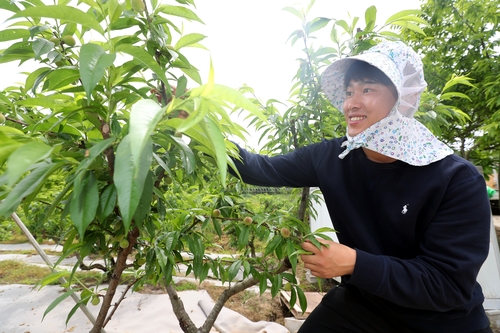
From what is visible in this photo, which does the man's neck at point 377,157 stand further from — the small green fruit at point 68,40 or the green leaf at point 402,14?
the small green fruit at point 68,40

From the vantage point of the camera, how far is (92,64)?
0.48 metres

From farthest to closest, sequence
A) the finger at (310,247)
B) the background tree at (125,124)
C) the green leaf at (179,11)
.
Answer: the finger at (310,247), the green leaf at (179,11), the background tree at (125,124)

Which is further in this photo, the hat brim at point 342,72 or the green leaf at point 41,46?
the hat brim at point 342,72

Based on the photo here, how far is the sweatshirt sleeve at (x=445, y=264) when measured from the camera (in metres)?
0.91

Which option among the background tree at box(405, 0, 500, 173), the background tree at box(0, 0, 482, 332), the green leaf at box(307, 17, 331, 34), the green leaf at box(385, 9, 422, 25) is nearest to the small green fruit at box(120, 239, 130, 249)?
the background tree at box(0, 0, 482, 332)

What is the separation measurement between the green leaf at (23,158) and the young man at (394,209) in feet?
2.61

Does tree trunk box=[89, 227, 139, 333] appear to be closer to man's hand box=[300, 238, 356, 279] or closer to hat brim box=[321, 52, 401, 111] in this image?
man's hand box=[300, 238, 356, 279]

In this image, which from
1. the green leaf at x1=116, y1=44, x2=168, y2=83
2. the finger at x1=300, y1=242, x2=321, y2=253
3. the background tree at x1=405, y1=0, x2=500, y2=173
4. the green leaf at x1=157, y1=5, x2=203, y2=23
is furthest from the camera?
the background tree at x1=405, y1=0, x2=500, y2=173

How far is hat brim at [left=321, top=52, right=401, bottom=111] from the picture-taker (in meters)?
0.96

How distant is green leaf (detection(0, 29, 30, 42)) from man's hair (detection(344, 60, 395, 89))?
966 millimetres

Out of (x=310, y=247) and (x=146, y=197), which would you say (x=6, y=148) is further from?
(x=310, y=247)

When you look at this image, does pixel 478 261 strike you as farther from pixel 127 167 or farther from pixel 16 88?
pixel 16 88

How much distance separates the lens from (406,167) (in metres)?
1.07

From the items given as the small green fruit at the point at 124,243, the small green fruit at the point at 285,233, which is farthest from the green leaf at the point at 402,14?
the small green fruit at the point at 124,243
